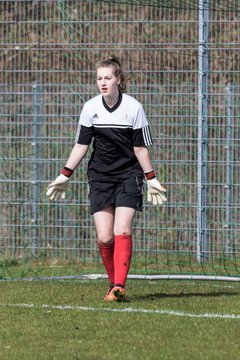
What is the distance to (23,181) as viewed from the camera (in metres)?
12.7

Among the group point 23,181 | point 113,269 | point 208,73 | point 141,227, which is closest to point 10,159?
point 23,181

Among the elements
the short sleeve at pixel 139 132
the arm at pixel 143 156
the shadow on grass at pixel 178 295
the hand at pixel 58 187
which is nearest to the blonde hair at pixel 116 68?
the short sleeve at pixel 139 132

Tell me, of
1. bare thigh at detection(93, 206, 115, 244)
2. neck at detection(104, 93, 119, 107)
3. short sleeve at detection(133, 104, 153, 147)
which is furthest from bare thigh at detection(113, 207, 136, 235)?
neck at detection(104, 93, 119, 107)

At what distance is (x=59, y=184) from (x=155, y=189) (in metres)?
0.78

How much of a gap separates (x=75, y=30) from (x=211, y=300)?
17.4 ft

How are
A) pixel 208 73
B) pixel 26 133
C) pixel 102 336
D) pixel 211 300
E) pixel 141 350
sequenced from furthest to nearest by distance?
1. pixel 26 133
2. pixel 208 73
3. pixel 211 300
4. pixel 102 336
5. pixel 141 350

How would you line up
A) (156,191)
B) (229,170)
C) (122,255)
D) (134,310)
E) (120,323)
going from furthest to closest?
(229,170) < (156,191) < (122,255) < (134,310) < (120,323)

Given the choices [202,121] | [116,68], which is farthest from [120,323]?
[202,121]

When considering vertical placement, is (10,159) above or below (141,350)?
above

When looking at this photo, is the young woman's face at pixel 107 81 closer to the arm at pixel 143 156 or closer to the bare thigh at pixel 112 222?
the arm at pixel 143 156

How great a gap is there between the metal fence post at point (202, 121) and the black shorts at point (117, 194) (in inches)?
141

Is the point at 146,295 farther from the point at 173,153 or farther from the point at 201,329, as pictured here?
the point at 173,153

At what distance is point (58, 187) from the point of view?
335 inches

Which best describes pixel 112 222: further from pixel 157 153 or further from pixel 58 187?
pixel 157 153
